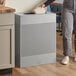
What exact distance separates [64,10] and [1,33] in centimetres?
109

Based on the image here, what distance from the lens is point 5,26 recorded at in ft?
10.6

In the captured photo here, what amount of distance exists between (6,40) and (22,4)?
86 cm

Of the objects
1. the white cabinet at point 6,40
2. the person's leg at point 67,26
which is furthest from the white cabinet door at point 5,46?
the person's leg at point 67,26

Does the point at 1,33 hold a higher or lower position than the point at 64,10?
lower

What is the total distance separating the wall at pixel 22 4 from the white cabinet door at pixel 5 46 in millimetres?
669

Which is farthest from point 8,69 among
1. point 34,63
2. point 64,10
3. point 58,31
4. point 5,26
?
point 58,31

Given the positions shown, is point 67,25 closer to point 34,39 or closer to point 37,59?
point 34,39

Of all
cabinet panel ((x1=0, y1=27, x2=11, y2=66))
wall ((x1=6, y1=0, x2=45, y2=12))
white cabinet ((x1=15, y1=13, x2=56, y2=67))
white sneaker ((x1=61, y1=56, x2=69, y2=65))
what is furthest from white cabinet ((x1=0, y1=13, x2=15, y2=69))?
white sneaker ((x1=61, y1=56, x2=69, y2=65))

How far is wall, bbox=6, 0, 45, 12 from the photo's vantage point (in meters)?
3.83

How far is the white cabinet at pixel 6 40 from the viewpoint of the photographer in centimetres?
321

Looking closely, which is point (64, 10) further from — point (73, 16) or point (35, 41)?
point (35, 41)

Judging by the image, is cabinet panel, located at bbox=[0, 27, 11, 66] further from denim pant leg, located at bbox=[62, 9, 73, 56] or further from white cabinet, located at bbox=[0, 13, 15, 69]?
denim pant leg, located at bbox=[62, 9, 73, 56]

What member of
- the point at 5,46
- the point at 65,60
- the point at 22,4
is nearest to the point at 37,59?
the point at 65,60

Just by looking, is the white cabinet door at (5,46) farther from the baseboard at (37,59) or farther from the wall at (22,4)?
the wall at (22,4)
